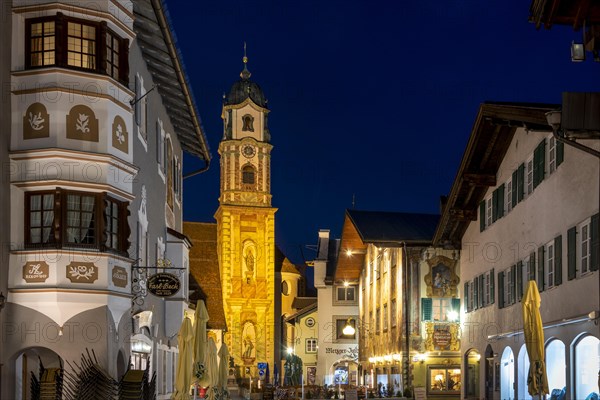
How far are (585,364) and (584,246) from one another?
3.26 meters

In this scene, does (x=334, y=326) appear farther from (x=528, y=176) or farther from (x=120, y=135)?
(x=120, y=135)

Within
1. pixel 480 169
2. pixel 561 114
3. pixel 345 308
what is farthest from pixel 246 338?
pixel 561 114

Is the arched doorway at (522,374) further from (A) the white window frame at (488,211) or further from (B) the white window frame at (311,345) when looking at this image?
(B) the white window frame at (311,345)

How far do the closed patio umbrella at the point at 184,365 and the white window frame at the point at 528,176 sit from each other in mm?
10487

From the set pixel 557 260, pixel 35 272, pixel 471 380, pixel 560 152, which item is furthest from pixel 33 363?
pixel 471 380

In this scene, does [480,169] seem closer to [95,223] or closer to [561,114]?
[561,114]

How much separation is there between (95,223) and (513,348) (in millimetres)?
14350

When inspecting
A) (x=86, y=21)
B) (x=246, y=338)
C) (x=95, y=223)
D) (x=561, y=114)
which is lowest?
(x=246, y=338)

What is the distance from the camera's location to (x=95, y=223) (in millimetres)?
20438

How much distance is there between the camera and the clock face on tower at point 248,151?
91.2 metres

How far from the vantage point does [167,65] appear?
28.3m

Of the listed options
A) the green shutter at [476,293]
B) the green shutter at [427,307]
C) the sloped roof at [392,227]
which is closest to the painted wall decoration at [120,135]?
the green shutter at [476,293]

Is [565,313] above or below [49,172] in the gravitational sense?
below

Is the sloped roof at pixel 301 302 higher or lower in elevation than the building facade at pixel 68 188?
lower
